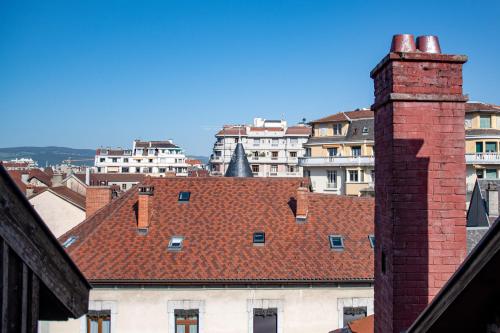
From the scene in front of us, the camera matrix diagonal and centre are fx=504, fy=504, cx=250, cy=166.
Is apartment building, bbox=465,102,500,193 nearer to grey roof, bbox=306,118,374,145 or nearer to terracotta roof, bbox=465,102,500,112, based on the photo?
terracotta roof, bbox=465,102,500,112

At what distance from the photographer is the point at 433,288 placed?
5641mm

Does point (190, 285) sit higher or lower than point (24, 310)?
lower

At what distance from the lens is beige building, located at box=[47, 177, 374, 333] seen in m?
15.0

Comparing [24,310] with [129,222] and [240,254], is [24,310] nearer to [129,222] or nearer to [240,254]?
[240,254]

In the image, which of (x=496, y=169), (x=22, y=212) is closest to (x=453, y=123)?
(x=22, y=212)

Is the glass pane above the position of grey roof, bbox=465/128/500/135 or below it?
below

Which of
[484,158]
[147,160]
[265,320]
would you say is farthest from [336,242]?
[147,160]

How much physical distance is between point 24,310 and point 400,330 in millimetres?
4251

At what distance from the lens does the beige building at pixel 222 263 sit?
49.1ft

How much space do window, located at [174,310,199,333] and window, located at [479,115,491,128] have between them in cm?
3373

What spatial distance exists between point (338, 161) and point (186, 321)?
3392 cm

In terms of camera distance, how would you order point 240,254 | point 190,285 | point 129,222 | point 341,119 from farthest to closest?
point 341,119
point 129,222
point 240,254
point 190,285

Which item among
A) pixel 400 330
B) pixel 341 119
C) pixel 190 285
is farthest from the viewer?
pixel 341 119

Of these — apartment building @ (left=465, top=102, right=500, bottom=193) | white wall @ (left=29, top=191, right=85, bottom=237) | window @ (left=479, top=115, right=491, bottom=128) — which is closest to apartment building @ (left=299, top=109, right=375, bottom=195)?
apartment building @ (left=465, top=102, right=500, bottom=193)
